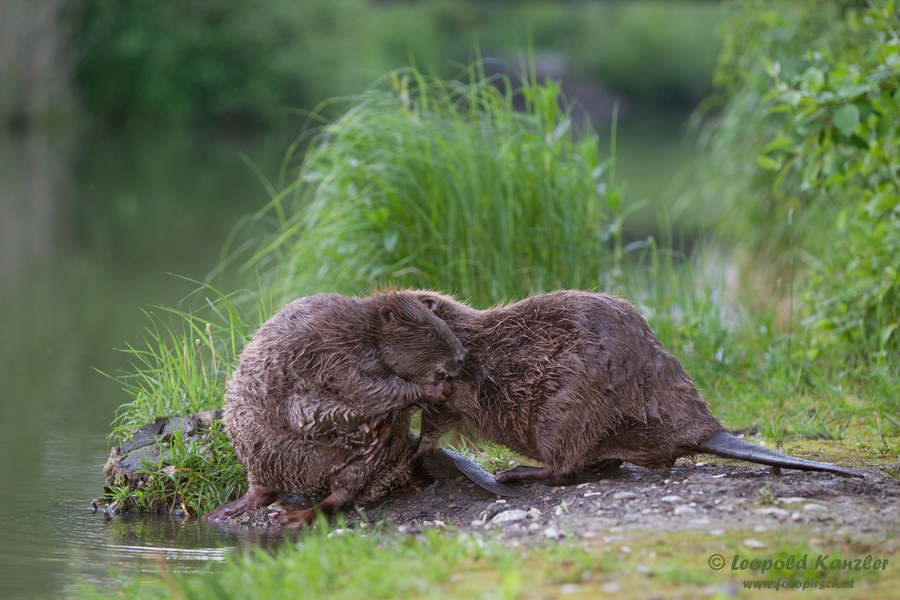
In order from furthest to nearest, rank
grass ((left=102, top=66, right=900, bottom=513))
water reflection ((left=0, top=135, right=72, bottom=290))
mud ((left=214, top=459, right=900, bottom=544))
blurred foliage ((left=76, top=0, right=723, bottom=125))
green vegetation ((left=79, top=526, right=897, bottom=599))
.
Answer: blurred foliage ((left=76, top=0, right=723, bottom=125)), water reflection ((left=0, top=135, right=72, bottom=290)), grass ((left=102, top=66, right=900, bottom=513)), mud ((left=214, top=459, right=900, bottom=544)), green vegetation ((left=79, top=526, right=897, bottom=599))

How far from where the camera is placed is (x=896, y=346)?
500cm

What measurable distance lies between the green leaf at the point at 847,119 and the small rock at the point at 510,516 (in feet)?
7.58

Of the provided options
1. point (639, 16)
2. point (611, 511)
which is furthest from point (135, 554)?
point (639, 16)

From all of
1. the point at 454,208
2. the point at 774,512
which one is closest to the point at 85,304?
the point at 454,208

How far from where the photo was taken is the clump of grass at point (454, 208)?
17.8 feet

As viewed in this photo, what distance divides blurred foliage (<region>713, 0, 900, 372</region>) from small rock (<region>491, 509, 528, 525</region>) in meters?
2.32

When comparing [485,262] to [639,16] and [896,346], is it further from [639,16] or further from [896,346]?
[639,16]

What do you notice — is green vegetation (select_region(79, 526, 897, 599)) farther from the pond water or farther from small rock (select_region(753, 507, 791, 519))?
the pond water

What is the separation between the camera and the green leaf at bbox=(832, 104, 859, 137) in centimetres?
418

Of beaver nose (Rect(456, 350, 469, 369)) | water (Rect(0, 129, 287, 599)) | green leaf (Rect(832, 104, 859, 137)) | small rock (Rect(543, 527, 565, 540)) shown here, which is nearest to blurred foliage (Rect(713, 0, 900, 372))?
green leaf (Rect(832, 104, 859, 137))

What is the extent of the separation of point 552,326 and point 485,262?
1950 mm

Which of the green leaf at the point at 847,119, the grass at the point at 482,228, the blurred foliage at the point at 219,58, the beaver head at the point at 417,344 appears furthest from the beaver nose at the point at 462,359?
the blurred foliage at the point at 219,58

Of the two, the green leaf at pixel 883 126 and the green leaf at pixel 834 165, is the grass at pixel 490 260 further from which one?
the green leaf at pixel 883 126

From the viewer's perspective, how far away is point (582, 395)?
11.1ft
